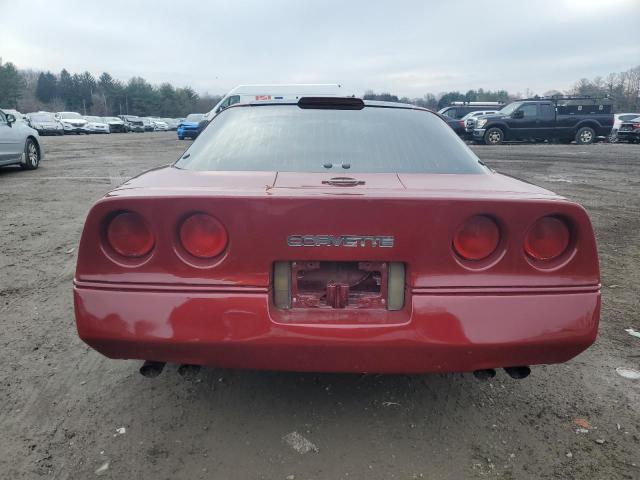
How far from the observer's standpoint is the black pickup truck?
20875 millimetres

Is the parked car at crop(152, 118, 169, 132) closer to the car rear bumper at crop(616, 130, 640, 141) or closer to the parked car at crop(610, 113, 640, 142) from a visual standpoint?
the parked car at crop(610, 113, 640, 142)

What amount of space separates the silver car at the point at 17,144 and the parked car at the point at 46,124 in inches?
1060

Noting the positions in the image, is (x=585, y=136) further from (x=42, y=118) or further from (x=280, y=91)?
(x=42, y=118)

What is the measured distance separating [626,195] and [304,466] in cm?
874

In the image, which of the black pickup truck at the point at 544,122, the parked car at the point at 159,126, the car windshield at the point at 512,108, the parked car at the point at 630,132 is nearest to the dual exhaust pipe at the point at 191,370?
the black pickup truck at the point at 544,122

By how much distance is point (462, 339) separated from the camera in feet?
5.89

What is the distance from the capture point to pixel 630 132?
2386 cm

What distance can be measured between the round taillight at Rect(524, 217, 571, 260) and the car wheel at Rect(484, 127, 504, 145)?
20447mm

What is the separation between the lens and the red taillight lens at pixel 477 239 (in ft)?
6.06

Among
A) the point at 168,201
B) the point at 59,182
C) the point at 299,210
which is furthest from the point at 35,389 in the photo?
the point at 59,182

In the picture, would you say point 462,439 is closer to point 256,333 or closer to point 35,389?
point 256,333

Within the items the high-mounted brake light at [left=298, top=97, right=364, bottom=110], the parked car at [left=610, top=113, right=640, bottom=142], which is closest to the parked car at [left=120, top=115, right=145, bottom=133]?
the parked car at [left=610, top=113, right=640, bottom=142]

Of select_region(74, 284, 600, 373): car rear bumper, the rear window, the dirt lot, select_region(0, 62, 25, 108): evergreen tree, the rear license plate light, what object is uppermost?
select_region(0, 62, 25, 108): evergreen tree

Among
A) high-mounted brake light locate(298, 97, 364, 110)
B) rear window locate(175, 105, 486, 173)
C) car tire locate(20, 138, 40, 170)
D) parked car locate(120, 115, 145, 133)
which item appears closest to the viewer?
rear window locate(175, 105, 486, 173)
